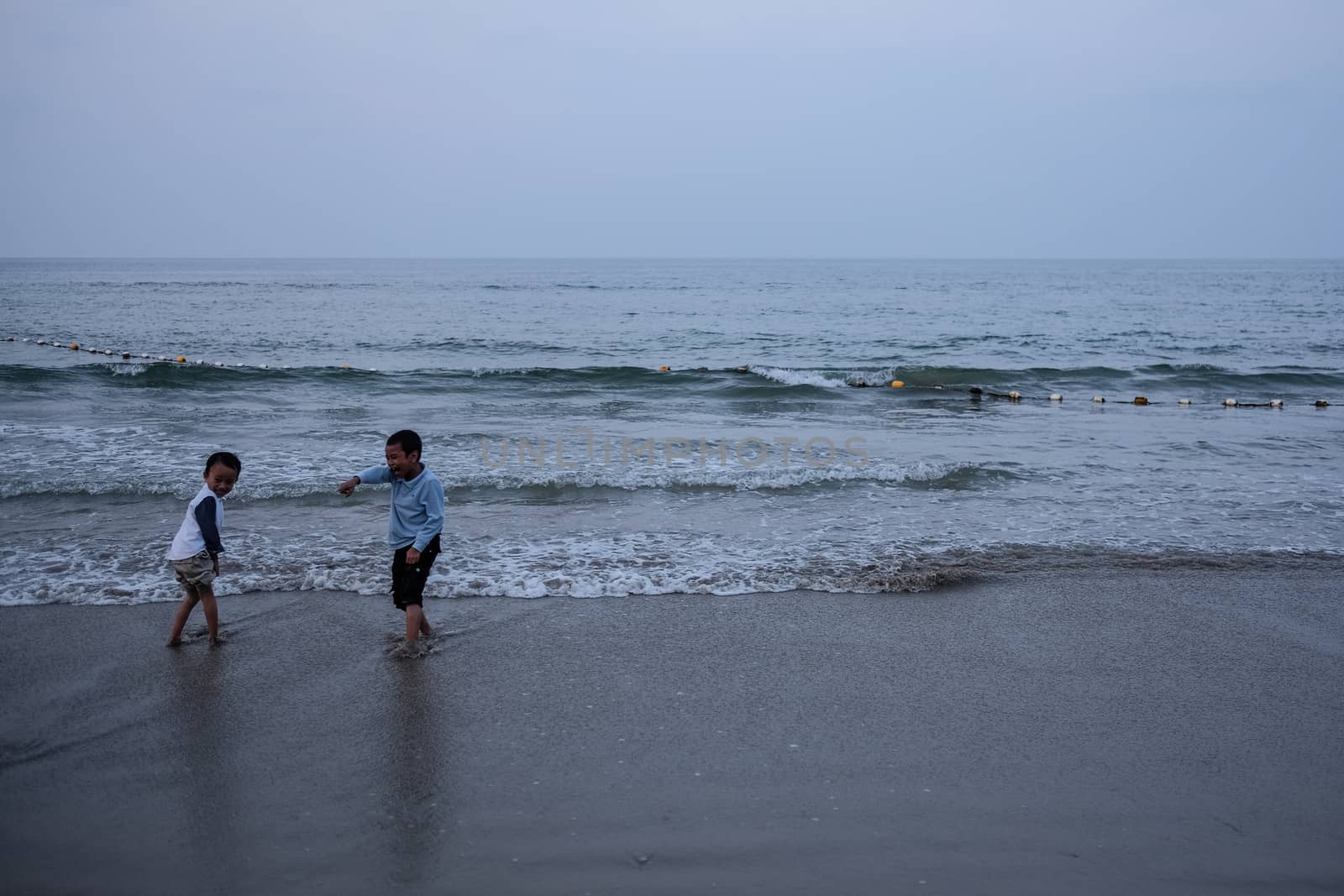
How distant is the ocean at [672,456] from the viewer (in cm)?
748

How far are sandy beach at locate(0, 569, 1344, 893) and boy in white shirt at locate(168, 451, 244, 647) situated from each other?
0.23 m

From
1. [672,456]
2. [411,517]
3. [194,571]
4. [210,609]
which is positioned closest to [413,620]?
[411,517]

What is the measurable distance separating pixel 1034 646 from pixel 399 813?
381 centimetres

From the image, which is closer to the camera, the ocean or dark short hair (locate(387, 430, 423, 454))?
dark short hair (locate(387, 430, 423, 454))

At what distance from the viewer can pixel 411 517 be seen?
18.4 ft

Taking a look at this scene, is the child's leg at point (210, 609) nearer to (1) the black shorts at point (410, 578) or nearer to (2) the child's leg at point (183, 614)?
(2) the child's leg at point (183, 614)

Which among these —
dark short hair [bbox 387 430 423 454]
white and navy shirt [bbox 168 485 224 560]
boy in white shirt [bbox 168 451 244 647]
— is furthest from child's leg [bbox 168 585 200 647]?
dark short hair [bbox 387 430 423 454]

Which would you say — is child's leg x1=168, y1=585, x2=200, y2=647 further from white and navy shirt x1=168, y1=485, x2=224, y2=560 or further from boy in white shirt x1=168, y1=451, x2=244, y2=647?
white and navy shirt x1=168, y1=485, x2=224, y2=560

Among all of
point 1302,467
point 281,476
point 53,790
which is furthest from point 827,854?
point 1302,467

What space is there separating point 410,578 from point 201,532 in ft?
4.21

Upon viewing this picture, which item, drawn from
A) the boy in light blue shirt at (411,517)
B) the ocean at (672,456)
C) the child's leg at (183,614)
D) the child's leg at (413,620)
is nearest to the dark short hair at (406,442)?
the boy in light blue shirt at (411,517)

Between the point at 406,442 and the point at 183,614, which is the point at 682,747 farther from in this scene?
the point at 183,614

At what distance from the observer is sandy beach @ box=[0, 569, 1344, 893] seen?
11.3 feet

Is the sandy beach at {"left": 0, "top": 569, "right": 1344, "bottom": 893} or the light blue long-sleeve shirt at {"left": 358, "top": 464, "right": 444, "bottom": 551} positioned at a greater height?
the light blue long-sleeve shirt at {"left": 358, "top": 464, "right": 444, "bottom": 551}
